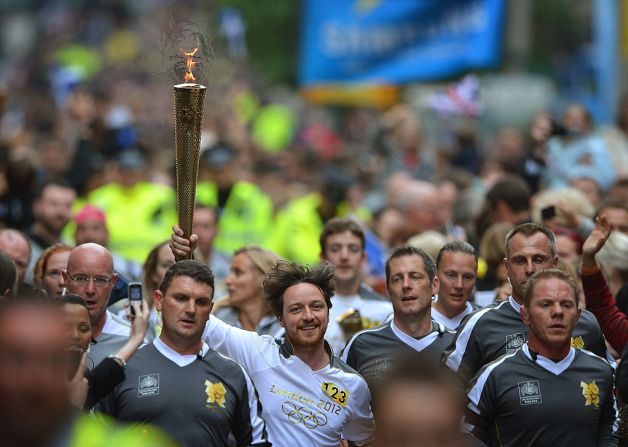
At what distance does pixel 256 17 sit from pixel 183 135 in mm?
28690

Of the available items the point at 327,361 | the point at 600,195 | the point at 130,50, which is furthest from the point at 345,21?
the point at 130,50

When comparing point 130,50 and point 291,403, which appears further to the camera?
point 130,50

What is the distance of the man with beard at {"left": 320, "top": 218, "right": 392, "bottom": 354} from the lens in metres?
10.1

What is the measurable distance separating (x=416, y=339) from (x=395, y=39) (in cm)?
863

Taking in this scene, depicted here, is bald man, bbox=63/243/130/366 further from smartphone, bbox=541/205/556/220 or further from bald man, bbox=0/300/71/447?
bald man, bbox=0/300/71/447

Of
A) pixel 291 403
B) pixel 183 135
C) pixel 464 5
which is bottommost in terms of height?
pixel 291 403

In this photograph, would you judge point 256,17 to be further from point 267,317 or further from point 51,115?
point 267,317

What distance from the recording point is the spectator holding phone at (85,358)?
691 centimetres

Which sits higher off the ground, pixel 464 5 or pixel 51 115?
pixel 464 5

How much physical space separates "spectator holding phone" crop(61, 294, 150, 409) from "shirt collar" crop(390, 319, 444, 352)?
1677 mm

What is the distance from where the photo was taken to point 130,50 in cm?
4266

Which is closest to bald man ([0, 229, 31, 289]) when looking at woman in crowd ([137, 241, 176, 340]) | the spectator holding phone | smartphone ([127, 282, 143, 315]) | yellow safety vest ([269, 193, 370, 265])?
woman in crowd ([137, 241, 176, 340])

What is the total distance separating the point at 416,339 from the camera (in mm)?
8781

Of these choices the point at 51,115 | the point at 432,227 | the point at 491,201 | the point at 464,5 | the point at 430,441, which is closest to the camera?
the point at 430,441
